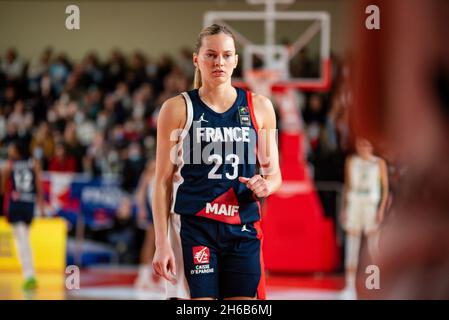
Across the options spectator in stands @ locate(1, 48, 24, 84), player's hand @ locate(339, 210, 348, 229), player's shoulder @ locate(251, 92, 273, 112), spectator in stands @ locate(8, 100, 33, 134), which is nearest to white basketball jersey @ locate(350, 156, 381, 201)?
player's hand @ locate(339, 210, 348, 229)

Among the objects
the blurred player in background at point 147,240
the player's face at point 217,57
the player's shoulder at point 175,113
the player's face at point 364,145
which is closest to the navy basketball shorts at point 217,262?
the player's shoulder at point 175,113

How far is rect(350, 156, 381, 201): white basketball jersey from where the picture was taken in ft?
30.9

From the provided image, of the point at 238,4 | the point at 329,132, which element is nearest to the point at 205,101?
the point at 329,132

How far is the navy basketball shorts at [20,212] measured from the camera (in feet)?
29.1

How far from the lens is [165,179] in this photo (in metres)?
3.32

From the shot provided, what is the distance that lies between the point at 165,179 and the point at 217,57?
0.61m

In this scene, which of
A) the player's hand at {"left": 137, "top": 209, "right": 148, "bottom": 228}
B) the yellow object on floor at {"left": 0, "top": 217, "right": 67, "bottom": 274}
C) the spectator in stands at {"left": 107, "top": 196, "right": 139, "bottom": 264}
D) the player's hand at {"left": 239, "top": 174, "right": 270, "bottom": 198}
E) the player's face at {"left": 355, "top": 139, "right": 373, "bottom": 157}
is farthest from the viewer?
the spectator in stands at {"left": 107, "top": 196, "right": 139, "bottom": 264}

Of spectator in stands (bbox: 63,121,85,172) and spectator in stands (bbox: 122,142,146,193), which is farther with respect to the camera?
spectator in stands (bbox: 63,121,85,172)

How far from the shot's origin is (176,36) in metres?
14.8

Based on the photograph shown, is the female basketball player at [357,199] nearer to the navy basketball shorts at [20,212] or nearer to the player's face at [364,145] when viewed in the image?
the navy basketball shorts at [20,212]

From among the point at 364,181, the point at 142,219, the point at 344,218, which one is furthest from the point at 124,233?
the point at 364,181

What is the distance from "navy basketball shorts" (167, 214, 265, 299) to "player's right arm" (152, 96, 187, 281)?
0.28 ft

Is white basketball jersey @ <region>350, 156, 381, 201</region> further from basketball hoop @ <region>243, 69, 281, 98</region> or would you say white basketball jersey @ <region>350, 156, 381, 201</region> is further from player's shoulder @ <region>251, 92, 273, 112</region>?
player's shoulder @ <region>251, 92, 273, 112</region>
